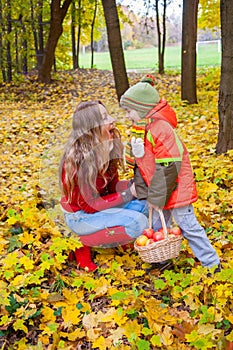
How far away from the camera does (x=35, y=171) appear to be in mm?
6211

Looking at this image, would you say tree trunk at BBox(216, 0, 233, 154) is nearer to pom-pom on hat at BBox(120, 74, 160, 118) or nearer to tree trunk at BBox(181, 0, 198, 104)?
pom-pom on hat at BBox(120, 74, 160, 118)

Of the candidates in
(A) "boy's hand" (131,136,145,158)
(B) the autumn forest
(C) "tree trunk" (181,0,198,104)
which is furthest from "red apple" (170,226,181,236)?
(C) "tree trunk" (181,0,198,104)

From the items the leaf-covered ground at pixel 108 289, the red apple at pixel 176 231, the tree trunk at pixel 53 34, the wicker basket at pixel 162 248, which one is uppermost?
the tree trunk at pixel 53 34

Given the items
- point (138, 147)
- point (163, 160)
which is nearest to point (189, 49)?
point (138, 147)

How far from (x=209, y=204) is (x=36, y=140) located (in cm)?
448

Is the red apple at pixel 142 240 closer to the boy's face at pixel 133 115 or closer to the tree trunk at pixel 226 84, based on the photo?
the boy's face at pixel 133 115

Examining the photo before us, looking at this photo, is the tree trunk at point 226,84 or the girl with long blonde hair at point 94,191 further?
the tree trunk at point 226,84

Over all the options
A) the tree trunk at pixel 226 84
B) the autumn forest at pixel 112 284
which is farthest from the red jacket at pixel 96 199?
the tree trunk at pixel 226 84

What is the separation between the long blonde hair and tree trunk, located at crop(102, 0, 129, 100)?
500cm

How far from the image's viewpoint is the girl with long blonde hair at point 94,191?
319 cm

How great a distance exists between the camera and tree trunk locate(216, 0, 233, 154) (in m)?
4.84

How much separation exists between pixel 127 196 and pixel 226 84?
233 cm

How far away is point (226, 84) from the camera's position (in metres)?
5.02

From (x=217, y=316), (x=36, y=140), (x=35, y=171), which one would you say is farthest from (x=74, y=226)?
(x=36, y=140)
